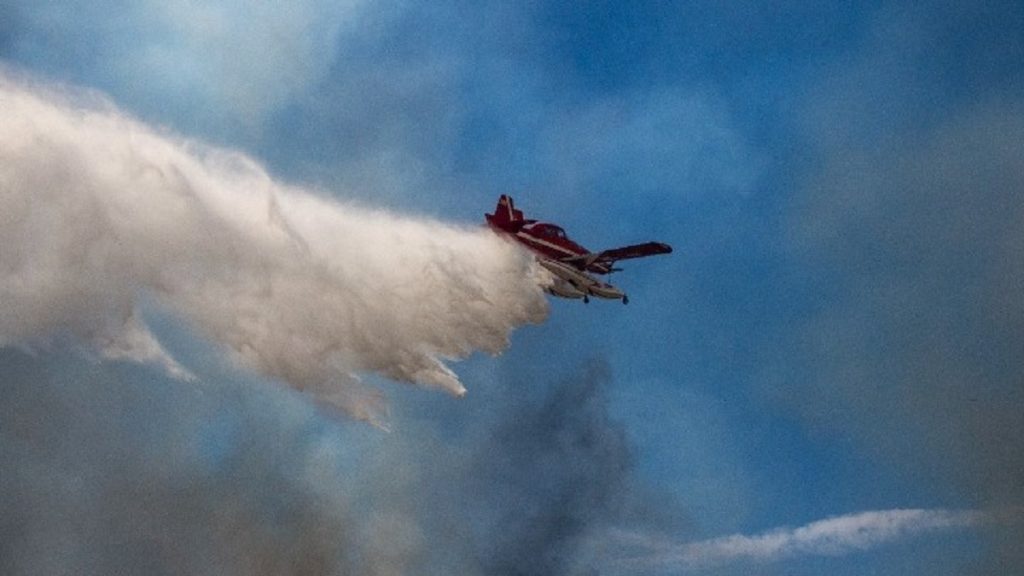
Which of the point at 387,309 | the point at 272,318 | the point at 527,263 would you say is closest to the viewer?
the point at 272,318

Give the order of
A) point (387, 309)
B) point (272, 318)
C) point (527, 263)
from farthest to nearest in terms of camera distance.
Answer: point (527, 263)
point (387, 309)
point (272, 318)

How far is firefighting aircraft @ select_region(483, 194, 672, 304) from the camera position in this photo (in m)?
67.9

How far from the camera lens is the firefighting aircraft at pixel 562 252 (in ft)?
223

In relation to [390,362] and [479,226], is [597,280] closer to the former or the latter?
[479,226]

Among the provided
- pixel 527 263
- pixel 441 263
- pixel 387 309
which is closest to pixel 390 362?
pixel 387 309

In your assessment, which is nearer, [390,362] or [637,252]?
[390,362]

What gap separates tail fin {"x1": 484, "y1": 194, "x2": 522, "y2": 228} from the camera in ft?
225

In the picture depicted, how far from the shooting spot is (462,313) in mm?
59875

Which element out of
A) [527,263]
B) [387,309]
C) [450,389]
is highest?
[527,263]

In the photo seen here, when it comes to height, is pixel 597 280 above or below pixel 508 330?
above

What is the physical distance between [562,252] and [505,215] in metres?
4.55

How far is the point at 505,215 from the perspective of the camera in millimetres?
68875

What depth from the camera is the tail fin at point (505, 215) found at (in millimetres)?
68500

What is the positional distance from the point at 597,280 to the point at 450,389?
16.6m
